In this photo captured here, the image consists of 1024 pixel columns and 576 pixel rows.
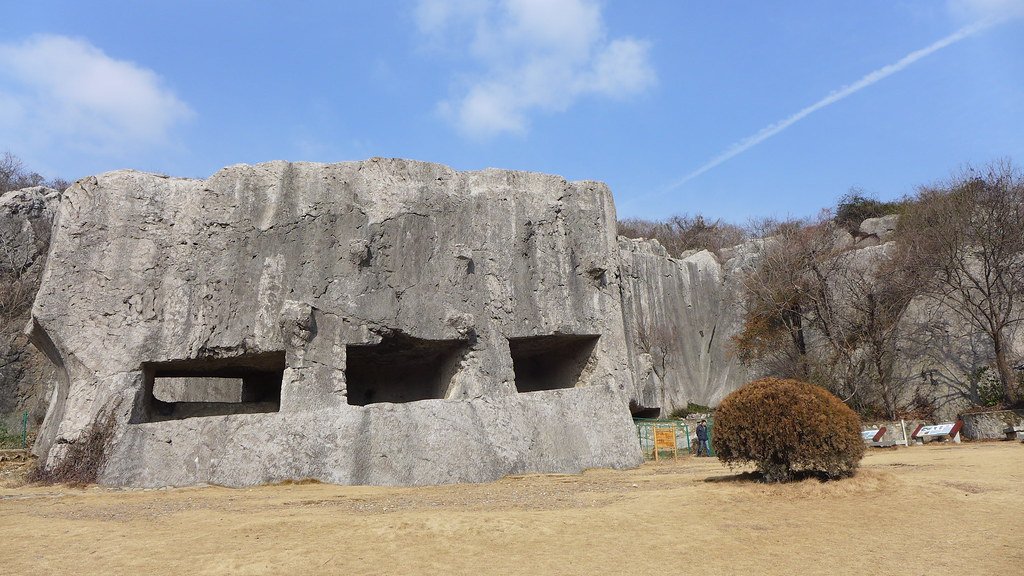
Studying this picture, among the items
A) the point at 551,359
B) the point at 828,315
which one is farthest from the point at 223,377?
the point at 828,315

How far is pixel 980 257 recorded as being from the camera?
2178cm

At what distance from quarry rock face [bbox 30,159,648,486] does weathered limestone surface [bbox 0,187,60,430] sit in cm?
1171

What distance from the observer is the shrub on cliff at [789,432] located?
793 cm

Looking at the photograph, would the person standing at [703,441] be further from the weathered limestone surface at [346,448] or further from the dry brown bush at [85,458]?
the dry brown bush at [85,458]

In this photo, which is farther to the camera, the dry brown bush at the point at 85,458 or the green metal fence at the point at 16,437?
the green metal fence at the point at 16,437

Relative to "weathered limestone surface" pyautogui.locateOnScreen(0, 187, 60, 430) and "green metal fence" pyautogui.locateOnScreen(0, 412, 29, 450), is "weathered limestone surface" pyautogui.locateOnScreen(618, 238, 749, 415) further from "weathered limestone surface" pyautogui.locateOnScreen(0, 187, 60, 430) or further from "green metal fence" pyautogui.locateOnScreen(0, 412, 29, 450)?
"weathered limestone surface" pyautogui.locateOnScreen(0, 187, 60, 430)

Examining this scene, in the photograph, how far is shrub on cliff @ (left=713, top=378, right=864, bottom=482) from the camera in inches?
312

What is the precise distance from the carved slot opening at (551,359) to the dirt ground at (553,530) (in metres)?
4.72

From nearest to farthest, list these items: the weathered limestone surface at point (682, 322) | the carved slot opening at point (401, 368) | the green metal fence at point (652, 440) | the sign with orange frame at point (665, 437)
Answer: the carved slot opening at point (401, 368)
the sign with orange frame at point (665, 437)
the green metal fence at point (652, 440)
the weathered limestone surface at point (682, 322)

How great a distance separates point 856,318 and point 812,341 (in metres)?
1.77

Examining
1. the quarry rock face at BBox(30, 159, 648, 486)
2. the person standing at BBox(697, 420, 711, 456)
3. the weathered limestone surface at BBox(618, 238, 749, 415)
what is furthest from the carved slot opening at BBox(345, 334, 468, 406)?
the weathered limestone surface at BBox(618, 238, 749, 415)

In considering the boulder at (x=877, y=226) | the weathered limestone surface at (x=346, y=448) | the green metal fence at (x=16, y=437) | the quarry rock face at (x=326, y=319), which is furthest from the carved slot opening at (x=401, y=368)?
the boulder at (x=877, y=226)

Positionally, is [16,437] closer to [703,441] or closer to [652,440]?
[652,440]

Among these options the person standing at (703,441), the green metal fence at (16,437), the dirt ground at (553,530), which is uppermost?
the green metal fence at (16,437)
